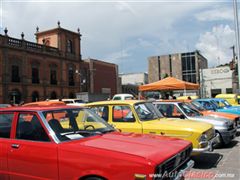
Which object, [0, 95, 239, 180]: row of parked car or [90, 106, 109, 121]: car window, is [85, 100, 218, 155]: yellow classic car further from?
[0, 95, 239, 180]: row of parked car

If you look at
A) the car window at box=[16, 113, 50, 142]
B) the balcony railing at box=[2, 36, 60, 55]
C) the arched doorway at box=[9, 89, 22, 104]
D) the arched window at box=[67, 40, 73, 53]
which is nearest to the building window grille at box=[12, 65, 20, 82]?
the arched doorway at box=[9, 89, 22, 104]

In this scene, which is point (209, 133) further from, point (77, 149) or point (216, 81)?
point (216, 81)

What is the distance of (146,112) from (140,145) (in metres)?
3.74

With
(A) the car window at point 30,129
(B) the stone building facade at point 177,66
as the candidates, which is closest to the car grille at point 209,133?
(A) the car window at point 30,129

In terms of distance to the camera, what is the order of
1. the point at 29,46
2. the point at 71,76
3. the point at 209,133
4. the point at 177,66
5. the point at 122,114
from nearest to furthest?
the point at 209,133, the point at 122,114, the point at 29,46, the point at 71,76, the point at 177,66

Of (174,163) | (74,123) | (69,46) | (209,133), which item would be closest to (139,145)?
(174,163)

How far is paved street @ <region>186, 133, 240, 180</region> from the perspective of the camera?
6520 mm

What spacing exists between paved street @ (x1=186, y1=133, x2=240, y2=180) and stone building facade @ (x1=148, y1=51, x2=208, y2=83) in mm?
70171

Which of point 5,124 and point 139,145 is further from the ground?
point 5,124

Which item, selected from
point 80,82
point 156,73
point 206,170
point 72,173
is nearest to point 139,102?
point 206,170

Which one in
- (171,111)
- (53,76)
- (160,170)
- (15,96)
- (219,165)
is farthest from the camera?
(53,76)

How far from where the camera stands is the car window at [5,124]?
527cm

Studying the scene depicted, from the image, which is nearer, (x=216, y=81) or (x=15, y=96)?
(x=15, y=96)

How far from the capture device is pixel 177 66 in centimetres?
8312
